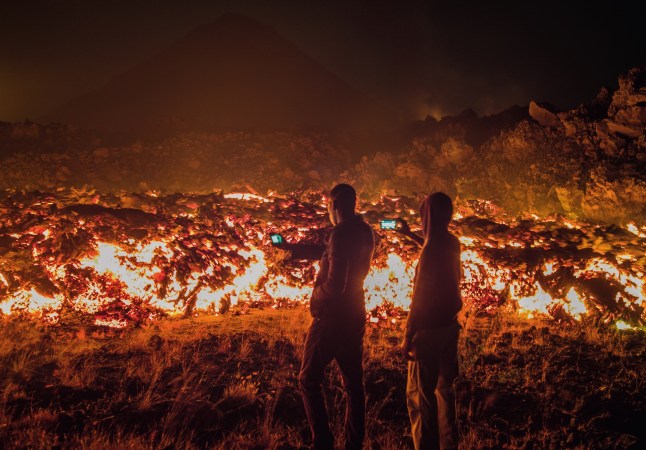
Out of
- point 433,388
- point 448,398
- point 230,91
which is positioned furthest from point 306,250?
point 230,91

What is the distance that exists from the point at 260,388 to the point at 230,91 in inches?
1699

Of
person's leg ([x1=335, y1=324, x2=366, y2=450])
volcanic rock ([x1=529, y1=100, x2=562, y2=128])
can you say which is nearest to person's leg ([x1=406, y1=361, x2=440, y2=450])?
person's leg ([x1=335, y1=324, x2=366, y2=450])

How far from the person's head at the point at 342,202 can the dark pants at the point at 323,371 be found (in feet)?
2.89

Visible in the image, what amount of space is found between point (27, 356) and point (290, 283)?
388 centimetres

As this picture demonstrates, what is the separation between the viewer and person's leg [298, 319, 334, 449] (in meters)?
3.18

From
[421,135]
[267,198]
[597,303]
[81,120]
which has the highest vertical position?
[81,120]

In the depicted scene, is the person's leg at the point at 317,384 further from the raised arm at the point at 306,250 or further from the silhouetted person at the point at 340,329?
the raised arm at the point at 306,250

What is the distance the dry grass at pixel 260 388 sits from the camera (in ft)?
12.5

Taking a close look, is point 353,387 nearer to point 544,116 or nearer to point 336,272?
point 336,272

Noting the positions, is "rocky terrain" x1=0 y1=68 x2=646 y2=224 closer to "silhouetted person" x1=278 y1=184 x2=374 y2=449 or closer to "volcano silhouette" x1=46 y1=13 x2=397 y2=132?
"silhouetted person" x1=278 y1=184 x2=374 y2=449

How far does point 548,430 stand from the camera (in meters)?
4.19

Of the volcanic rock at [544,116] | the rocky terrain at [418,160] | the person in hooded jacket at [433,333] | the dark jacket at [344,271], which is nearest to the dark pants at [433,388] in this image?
the person in hooded jacket at [433,333]

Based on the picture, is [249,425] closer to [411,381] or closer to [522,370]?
[411,381]

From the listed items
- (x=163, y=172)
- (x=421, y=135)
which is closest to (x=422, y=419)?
(x=163, y=172)
